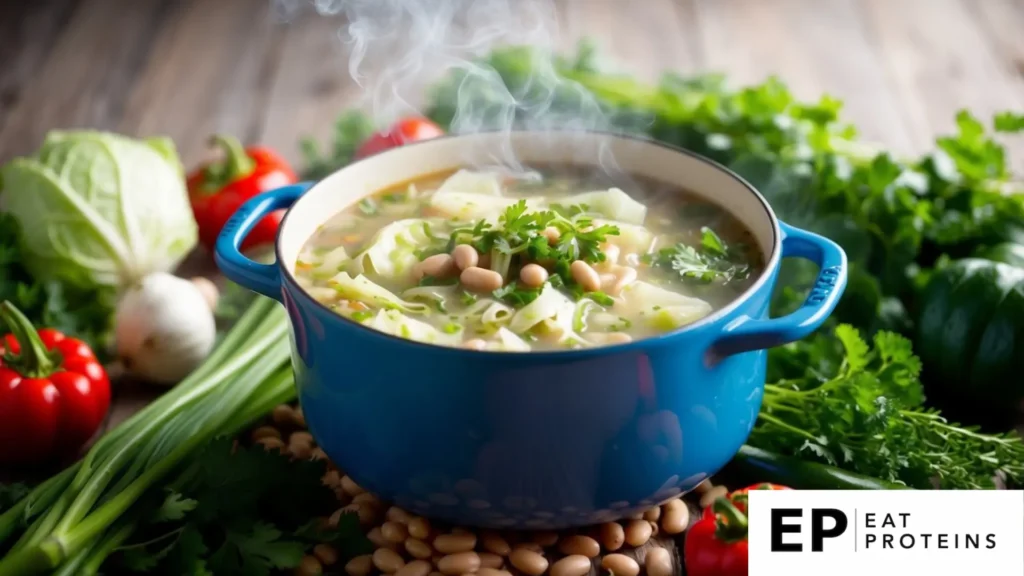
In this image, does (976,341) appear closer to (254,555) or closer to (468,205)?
(468,205)

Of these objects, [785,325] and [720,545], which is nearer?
[785,325]

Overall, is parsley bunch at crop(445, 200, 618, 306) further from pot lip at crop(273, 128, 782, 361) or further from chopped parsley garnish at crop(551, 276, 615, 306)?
pot lip at crop(273, 128, 782, 361)

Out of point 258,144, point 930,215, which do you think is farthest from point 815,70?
point 258,144

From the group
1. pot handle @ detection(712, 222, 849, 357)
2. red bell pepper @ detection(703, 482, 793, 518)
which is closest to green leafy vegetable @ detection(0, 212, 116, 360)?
red bell pepper @ detection(703, 482, 793, 518)

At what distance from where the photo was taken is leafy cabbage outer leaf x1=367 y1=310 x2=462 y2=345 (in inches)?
79.1

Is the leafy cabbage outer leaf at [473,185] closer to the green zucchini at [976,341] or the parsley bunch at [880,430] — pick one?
the parsley bunch at [880,430]

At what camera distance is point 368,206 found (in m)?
2.54

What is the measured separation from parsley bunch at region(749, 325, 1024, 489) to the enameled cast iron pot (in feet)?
0.86

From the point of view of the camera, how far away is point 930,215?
2.98 metres

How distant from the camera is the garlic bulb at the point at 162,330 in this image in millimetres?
2727

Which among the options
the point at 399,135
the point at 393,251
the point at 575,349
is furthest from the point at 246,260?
the point at 399,135

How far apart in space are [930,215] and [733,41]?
7.13 feet

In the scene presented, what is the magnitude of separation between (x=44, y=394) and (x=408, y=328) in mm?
975

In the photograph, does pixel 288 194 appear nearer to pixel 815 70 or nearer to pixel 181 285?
pixel 181 285
